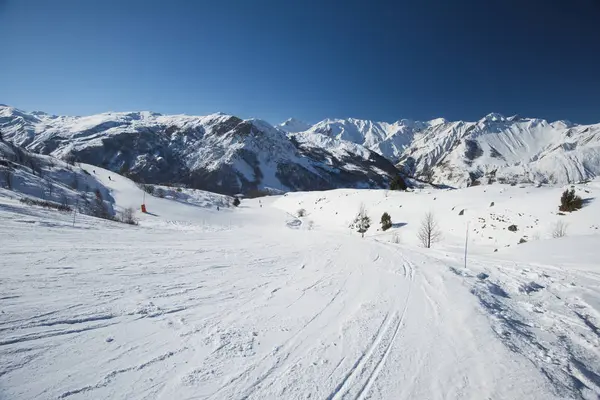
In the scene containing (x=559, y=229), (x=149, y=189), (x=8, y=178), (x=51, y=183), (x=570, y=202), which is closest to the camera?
(x=559, y=229)

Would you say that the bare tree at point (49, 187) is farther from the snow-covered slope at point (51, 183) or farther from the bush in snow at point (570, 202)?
the bush in snow at point (570, 202)

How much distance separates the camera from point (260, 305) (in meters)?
6.65

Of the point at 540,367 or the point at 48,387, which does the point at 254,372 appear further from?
the point at 540,367

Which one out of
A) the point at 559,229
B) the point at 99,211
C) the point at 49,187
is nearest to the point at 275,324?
the point at 559,229

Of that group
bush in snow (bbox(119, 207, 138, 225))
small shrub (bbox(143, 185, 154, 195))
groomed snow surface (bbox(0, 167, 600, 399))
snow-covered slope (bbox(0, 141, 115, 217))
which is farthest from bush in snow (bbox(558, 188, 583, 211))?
small shrub (bbox(143, 185, 154, 195))

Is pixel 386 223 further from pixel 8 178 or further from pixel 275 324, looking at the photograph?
pixel 8 178

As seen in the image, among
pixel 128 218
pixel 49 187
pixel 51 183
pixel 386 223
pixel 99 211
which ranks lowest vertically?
pixel 386 223

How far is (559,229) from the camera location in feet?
79.7

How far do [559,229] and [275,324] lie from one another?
30100 millimetres

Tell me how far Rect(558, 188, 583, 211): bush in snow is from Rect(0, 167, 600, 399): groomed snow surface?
20567 millimetres

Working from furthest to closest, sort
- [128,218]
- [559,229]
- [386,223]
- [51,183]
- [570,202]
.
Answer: [51,183] < [386,223] < [128,218] < [570,202] < [559,229]

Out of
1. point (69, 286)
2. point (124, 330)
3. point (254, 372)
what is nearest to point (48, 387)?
point (124, 330)

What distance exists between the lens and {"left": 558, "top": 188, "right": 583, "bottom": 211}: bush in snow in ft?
86.3

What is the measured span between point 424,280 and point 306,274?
164 inches
